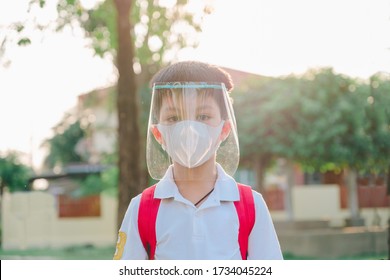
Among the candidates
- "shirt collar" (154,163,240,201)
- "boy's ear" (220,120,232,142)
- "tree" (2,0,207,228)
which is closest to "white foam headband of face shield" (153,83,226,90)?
"boy's ear" (220,120,232,142)

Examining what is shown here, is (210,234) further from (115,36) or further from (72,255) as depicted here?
(72,255)

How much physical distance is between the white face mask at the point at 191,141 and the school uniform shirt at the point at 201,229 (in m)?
0.10

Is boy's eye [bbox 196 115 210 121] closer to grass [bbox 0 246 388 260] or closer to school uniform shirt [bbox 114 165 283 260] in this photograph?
school uniform shirt [bbox 114 165 283 260]

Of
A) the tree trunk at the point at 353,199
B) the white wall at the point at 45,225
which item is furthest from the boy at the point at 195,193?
the tree trunk at the point at 353,199

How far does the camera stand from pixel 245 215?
2262 mm

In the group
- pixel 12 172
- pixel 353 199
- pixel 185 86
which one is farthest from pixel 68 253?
pixel 185 86

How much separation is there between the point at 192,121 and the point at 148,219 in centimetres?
31

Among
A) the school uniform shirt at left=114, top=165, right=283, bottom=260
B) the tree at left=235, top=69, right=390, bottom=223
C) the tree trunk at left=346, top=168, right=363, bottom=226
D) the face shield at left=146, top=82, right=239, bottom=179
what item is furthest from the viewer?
the tree trunk at left=346, top=168, right=363, bottom=226

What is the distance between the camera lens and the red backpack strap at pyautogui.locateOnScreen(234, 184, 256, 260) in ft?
7.41

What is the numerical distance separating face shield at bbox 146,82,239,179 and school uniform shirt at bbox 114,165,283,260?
0.11m

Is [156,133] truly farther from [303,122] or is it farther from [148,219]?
[303,122]

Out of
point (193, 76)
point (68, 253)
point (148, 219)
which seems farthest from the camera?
point (68, 253)

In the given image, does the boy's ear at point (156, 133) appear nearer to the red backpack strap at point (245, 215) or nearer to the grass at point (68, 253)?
the red backpack strap at point (245, 215)
